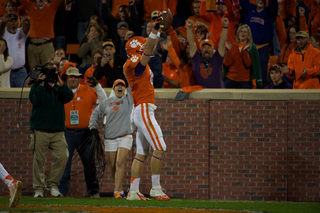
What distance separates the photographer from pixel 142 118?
375 inches

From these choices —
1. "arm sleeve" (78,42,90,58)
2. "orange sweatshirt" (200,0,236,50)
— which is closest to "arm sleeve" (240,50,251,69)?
"orange sweatshirt" (200,0,236,50)

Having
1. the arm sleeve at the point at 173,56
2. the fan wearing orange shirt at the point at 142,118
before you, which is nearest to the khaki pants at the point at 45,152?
the fan wearing orange shirt at the point at 142,118

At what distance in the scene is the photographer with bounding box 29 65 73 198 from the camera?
10391mm

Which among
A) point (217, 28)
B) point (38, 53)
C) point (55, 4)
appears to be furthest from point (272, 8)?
point (38, 53)

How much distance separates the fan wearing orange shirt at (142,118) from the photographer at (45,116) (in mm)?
1402

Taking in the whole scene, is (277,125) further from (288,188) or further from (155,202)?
(155,202)

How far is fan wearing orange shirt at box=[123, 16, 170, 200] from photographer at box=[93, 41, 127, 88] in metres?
2.44

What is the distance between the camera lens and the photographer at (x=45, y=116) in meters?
10.4

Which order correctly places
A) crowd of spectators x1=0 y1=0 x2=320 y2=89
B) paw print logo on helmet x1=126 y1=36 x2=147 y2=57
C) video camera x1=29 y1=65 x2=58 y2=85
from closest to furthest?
paw print logo on helmet x1=126 y1=36 x2=147 y2=57, video camera x1=29 y1=65 x2=58 y2=85, crowd of spectators x1=0 y1=0 x2=320 y2=89

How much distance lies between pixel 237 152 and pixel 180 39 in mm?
2777

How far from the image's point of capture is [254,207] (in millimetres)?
9055

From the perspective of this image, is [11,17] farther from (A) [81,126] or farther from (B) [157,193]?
(B) [157,193]

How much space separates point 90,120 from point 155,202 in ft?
7.71

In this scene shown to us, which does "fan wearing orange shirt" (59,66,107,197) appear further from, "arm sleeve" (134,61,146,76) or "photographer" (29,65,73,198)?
"arm sleeve" (134,61,146,76)
